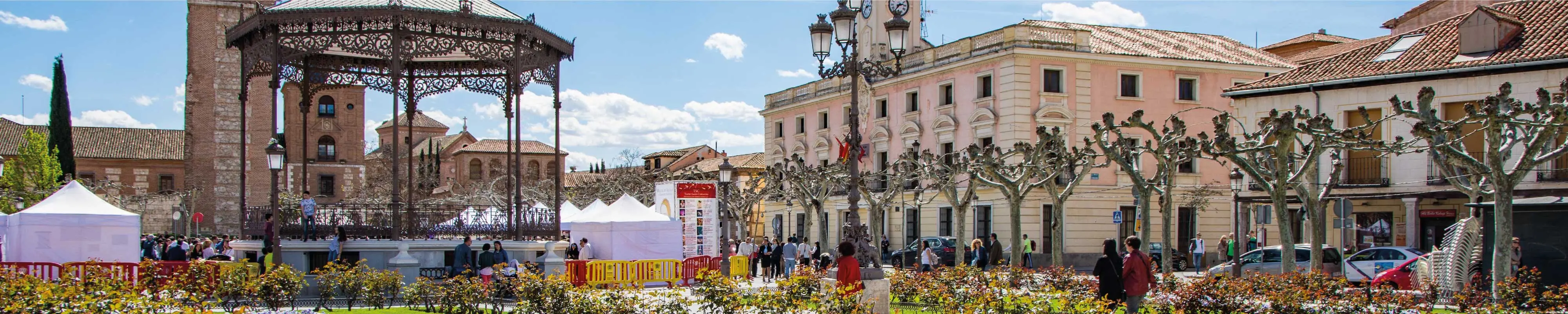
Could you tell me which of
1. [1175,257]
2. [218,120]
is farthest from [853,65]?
[218,120]

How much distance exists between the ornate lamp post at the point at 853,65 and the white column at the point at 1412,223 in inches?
719

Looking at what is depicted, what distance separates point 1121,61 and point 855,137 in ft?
89.3

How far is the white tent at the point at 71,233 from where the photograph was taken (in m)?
19.9

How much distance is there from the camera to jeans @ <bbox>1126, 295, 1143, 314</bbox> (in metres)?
13.0

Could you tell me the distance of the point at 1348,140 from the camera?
2067 centimetres

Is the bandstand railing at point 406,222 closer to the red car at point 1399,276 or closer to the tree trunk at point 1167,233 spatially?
the tree trunk at point 1167,233

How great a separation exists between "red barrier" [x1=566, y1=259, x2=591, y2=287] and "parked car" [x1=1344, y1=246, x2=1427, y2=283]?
13353 mm

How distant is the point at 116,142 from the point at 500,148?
38.5 meters

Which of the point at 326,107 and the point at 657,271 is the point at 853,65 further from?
the point at 326,107

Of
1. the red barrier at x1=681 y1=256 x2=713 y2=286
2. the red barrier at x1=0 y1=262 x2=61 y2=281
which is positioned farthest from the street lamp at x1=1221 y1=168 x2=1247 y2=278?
the red barrier at x1=0 y1=262 x2=61 y2=281

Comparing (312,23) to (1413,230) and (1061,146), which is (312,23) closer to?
(1061,146)

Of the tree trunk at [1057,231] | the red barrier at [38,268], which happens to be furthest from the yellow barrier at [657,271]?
the red barrier at [38,268]

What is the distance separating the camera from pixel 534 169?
11244 cm

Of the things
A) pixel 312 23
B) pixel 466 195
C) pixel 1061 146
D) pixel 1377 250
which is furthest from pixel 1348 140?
pixel 466 195
